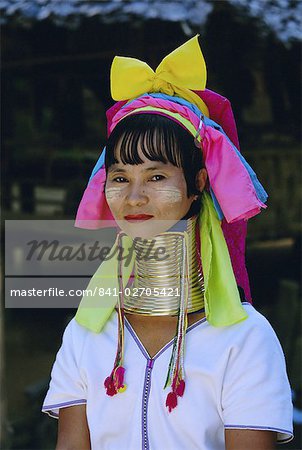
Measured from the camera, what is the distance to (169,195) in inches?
68.7

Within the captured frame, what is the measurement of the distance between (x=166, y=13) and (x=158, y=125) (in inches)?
83.1

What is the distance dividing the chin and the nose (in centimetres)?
5

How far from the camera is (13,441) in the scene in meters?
4.17

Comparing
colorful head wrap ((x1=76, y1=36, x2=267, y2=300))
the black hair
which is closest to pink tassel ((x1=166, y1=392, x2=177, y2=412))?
colorful head wrap ((x1=76, y1=36, x2=267, y2=300))

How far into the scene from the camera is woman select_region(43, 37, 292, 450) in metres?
1.68

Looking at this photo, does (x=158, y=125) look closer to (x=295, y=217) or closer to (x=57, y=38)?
(x=57, y=38)

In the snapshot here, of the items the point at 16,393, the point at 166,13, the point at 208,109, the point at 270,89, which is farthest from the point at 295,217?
the point at 208,109

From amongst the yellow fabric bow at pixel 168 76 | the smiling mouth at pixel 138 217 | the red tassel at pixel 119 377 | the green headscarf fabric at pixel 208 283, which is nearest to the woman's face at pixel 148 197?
the smiling mouth at pixel 138 217

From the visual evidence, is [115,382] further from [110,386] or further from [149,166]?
[149,166]

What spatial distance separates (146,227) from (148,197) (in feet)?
0.24

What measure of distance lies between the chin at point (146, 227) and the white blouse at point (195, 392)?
25 centimetres

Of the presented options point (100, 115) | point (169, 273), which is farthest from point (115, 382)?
point (100, 115)

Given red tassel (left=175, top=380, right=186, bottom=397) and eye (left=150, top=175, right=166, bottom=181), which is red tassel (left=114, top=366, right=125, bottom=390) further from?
eye (left=150, top=175, right=166, bottom=181)

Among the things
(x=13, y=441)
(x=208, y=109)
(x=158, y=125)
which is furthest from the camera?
(x=13, y=441)
